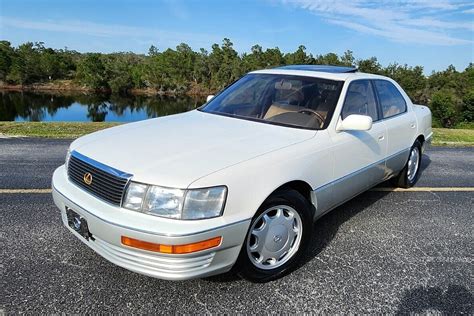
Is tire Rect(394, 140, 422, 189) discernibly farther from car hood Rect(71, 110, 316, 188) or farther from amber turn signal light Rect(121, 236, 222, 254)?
amber turn signal light Rect(121, 236, 222, 254)

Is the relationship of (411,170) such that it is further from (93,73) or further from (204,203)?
(93,73)

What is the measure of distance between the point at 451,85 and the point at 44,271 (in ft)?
245

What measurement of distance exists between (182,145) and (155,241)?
805 millimetres

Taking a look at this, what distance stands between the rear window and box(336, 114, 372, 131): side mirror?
3.81 feet

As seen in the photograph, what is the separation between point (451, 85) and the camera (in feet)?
212

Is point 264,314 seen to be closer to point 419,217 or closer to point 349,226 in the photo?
point 349,226

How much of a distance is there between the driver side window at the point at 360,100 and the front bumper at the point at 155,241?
1.78 metres

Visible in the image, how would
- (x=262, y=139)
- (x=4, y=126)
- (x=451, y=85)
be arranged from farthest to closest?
(x=451, y=85) → (x=4, y=126) → (x=262, y=139)

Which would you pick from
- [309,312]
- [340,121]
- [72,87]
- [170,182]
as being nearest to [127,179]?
[170,182]

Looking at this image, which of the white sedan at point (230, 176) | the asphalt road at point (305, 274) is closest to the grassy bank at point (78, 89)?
the white sedan at point (230, 176)

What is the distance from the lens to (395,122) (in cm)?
430

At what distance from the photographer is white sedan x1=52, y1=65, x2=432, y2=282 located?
221cm

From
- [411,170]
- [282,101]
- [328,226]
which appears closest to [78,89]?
[411,170]

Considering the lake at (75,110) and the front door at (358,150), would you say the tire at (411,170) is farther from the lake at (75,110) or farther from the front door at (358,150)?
the lake at (75,110)
